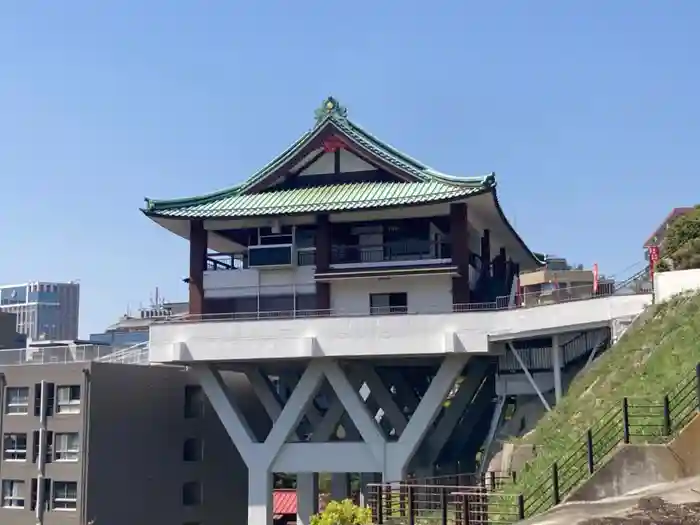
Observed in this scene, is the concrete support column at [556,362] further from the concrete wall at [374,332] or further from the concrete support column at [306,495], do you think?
the concrete support column at [306,495]

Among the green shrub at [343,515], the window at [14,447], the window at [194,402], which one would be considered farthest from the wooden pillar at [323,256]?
the window at [14,447]

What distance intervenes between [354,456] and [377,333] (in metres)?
4.82

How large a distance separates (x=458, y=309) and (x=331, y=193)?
680 centimetres

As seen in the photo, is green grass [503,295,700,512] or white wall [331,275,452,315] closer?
green grass [503,295,700,512]

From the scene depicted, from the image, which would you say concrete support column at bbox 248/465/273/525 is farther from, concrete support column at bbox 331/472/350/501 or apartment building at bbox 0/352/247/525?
concrete support column at bbox 331/472/350/501

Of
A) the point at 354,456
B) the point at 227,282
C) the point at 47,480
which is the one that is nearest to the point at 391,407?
the point at 354,456

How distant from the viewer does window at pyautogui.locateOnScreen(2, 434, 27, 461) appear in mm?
37500

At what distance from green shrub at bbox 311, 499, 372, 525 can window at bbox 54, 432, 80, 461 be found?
13.9 m

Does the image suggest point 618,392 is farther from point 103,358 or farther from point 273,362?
point 103,358

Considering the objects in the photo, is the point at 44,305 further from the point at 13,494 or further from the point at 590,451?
the point at 590,451

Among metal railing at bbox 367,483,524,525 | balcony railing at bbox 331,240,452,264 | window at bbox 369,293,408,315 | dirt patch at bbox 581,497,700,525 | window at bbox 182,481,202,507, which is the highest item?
balcony railing at bbox 331,240,452,264

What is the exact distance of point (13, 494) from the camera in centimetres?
3716

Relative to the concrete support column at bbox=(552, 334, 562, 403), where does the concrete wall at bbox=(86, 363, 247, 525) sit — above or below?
below

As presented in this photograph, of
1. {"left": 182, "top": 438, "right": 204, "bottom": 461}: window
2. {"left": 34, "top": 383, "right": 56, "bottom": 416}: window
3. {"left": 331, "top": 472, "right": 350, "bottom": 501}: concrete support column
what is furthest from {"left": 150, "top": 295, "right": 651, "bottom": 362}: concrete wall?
{"left": 331, "top": 472, "right": 350, "bottom": 501}: concrete support column
